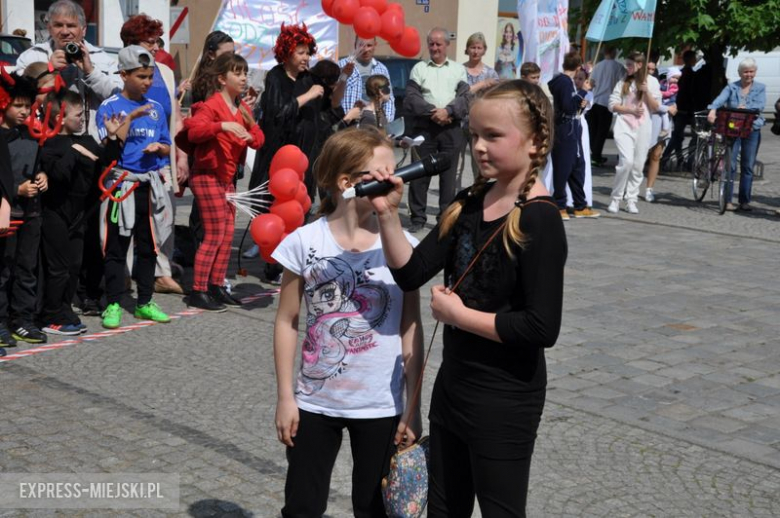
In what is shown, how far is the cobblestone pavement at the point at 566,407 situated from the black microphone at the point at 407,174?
72.1 inches

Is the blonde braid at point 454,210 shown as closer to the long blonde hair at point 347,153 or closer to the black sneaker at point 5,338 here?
the long blonde hair at point 347,153

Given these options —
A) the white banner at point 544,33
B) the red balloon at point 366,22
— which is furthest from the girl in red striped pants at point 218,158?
the white banner at point 544,33

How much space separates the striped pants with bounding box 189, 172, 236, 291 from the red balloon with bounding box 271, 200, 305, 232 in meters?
0.55

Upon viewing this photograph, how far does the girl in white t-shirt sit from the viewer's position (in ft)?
11.1

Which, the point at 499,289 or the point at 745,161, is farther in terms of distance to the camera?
the point at 745,161

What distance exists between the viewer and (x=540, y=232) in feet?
9.63

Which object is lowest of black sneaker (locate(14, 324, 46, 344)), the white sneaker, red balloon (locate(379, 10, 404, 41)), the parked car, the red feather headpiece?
the white sneaker

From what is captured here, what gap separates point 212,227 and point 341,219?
15.5ft

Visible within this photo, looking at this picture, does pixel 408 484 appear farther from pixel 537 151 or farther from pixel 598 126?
pixel 598 126

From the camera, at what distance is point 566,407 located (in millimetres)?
5867

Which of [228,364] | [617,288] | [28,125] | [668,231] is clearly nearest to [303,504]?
[228,364]

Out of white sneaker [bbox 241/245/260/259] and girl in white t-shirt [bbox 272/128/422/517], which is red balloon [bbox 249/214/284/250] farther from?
girl in white t-shirt [bbox 272/128/422/517]

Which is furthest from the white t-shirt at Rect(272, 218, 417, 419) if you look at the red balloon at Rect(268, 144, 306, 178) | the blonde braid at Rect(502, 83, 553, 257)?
the red balloon at Rect(268, 144, 306, 178)

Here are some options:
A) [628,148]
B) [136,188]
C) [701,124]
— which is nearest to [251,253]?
[136,188]
